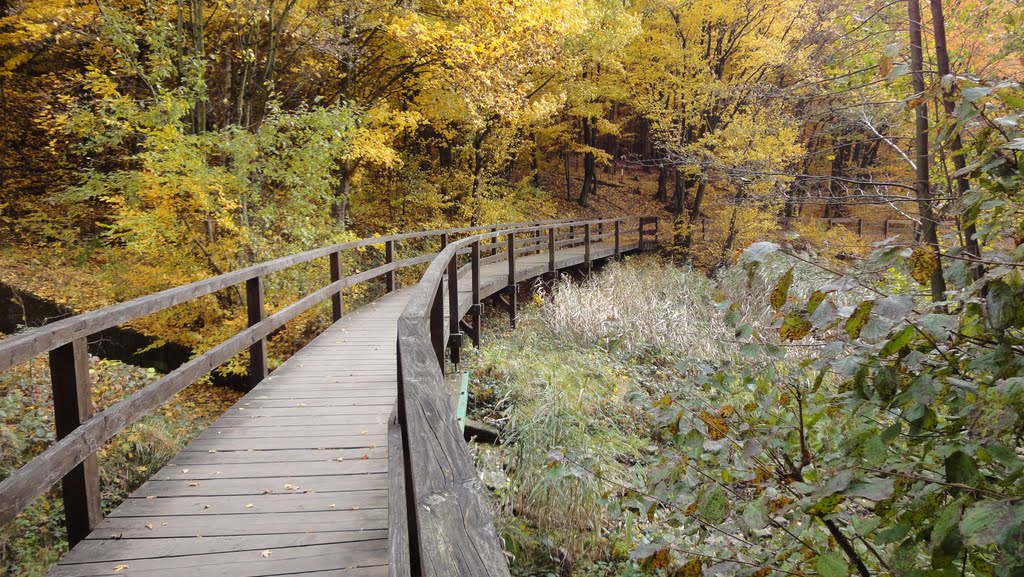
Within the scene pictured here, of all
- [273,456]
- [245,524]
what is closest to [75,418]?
[245,524]

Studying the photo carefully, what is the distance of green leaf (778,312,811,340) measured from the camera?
6.40 feet

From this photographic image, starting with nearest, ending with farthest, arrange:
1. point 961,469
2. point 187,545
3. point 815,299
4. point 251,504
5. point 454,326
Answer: point 961,469
point 815,299
point 187,545
point 251,504
point 454,326

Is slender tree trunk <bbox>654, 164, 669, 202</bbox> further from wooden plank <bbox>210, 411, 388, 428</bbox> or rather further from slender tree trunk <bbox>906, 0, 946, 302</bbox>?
wooden plank <bbox>210, 411, 388, 428</bbox>

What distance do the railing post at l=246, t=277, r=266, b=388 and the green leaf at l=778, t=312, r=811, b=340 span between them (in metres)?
4.19

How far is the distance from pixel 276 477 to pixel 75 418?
3.61 feet

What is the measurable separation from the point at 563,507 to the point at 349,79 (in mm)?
11368

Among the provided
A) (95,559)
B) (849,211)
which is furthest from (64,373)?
(849,211)

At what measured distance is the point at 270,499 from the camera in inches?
126

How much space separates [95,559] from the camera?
2602mm

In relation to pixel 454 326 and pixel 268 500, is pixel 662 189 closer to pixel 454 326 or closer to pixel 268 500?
pixel 454 326

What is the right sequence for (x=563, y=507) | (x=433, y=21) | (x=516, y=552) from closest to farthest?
(x=516, y=552), (x=563, y=507), (x=433, y=21)

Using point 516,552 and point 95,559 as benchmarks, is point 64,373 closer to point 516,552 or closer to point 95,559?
point 95,559

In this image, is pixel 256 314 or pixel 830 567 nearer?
pixel 830 567

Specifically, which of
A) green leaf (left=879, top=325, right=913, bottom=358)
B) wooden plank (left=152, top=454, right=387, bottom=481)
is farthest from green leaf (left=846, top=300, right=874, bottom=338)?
wooden plank (left=152, top=454, right=387, bottom=481)
